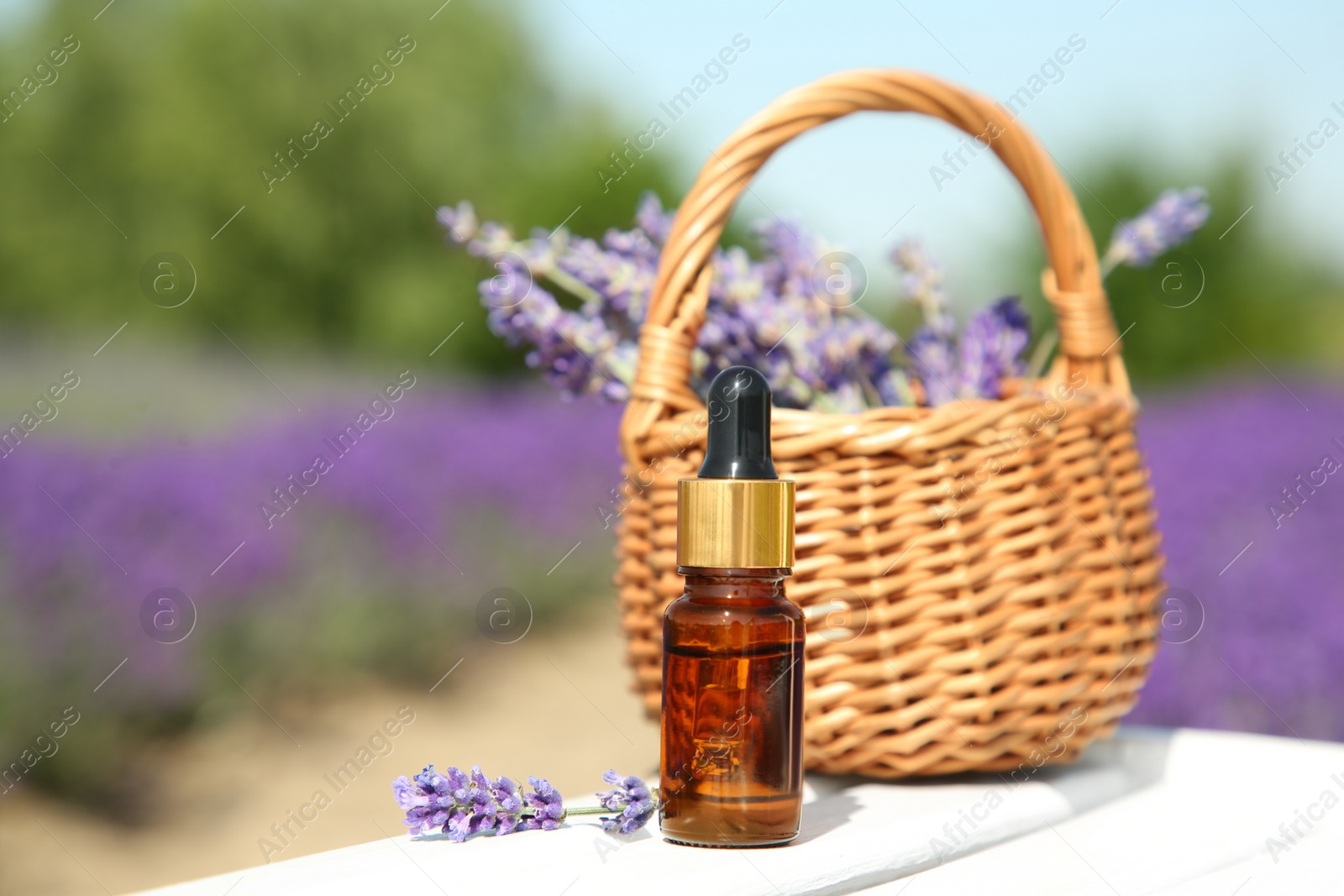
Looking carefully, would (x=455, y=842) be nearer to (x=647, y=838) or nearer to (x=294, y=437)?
(x=647, y=838)

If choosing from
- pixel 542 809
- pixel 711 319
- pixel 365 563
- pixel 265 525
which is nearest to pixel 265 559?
pixel 265 525

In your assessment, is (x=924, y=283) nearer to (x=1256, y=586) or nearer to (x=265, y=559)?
(x=1256, y=586)

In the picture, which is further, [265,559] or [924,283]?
[265,559]

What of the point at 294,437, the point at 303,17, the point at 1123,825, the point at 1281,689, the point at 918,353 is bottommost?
the point at 1281,689

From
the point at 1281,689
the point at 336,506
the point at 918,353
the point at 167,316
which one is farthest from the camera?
the point at 167,316

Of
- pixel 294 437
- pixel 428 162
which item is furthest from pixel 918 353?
pixel 428 162

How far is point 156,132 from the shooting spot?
7285 millimetres

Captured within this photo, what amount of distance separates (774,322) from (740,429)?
33cm

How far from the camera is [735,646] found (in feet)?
1.99

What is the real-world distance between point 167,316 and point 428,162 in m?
2.41

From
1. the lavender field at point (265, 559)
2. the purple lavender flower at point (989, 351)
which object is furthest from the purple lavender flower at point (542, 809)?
the lavender field at point (265, 559)

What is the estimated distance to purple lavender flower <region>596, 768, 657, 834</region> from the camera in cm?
67

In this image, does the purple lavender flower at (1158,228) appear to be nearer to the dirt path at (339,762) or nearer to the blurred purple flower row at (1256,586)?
the blurred purple flower row at (1256,586)

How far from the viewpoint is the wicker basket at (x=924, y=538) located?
766 millimetres
